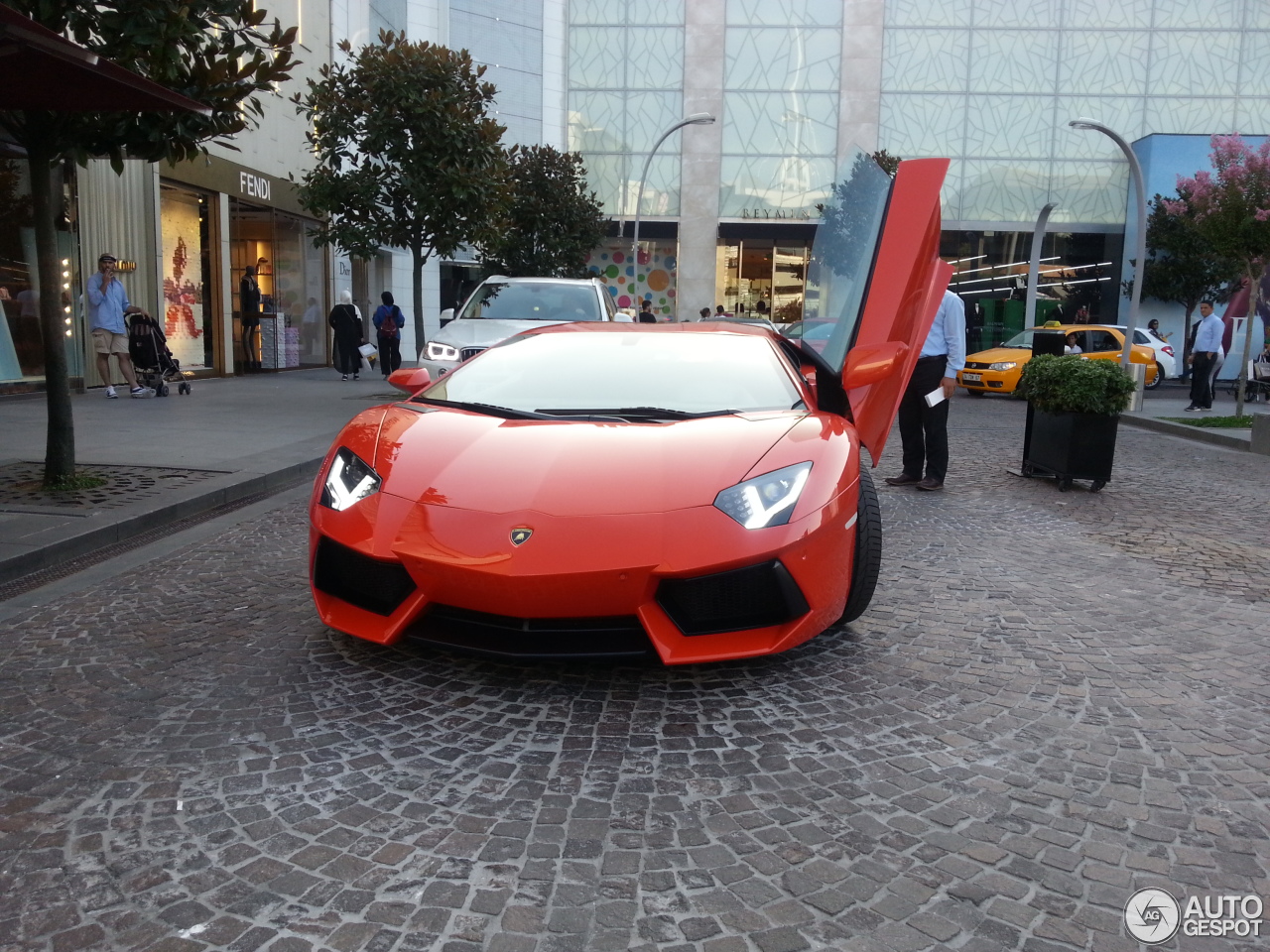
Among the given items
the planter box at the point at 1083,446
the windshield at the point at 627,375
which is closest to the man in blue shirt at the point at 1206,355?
the planter box at the point at 1083,446

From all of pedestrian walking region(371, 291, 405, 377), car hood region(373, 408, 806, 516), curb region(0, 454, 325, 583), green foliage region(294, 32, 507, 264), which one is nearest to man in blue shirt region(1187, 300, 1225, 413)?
green foliage region(294, 32, 507, 264)

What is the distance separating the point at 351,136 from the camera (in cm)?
1435

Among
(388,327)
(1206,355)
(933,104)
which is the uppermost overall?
(933,104)

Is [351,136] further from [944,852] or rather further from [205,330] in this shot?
[944,852]

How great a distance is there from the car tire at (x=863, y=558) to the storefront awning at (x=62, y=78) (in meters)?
4.26

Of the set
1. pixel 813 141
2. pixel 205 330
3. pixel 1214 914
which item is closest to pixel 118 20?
pixel 1214 914

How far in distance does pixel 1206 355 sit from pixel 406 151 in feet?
44.9

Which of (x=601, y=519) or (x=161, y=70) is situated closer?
(x=601, y=519)

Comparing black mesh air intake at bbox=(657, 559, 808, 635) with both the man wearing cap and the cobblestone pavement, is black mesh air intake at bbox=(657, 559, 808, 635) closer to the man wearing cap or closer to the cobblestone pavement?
the cobblestone pavement

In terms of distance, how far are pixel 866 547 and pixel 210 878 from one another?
8.25 feet

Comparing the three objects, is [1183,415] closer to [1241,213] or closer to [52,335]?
[1241,213]

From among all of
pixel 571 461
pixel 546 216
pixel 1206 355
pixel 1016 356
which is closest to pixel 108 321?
pixel 571 461

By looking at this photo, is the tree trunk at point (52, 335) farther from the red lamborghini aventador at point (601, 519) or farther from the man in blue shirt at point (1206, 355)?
the man in blue shirt at point (1206, 355)

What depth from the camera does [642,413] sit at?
3.98 meters
